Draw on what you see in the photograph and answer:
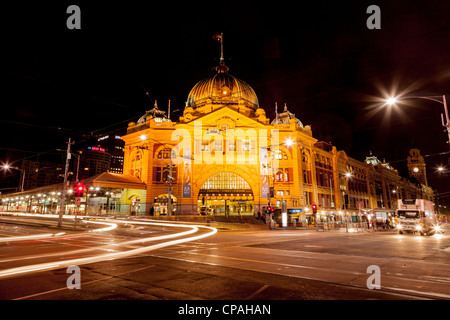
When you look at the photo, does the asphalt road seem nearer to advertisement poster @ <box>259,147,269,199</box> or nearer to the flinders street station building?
the flinders street station building

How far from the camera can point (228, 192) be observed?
4972 cm

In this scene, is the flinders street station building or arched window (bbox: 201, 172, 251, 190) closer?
the flinders street station building

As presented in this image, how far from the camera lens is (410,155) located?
152m

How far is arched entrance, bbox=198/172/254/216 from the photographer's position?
49781 mm

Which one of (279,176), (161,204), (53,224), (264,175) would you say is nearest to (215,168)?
(264,175)

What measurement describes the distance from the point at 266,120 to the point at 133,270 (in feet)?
162

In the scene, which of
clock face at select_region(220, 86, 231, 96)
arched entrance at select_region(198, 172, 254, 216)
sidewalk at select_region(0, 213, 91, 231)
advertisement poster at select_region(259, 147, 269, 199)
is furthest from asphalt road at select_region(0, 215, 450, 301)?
clock face at select_region(220, 86, 231, 96)

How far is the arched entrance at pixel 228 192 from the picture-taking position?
1960 inches

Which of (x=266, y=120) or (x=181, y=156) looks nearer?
(x=181, y=156)

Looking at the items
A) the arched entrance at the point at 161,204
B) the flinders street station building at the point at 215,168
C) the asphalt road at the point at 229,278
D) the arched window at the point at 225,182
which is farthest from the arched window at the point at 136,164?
the asphalt road at the point at 229,278

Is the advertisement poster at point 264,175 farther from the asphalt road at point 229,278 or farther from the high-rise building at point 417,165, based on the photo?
the high-rise building at point 417,165

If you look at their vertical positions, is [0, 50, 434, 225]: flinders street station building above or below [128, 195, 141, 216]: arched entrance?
above
